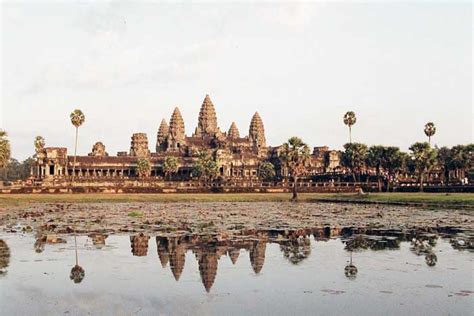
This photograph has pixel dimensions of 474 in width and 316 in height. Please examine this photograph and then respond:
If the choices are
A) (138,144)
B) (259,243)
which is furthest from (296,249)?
(138,144)

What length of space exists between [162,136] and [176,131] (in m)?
12.5

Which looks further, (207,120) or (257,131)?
(257,131)

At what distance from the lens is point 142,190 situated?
7375cm

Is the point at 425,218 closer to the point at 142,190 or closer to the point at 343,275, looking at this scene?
the point at 343,275

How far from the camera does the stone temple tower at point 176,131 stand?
17236 cm

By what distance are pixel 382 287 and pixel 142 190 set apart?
6121cm

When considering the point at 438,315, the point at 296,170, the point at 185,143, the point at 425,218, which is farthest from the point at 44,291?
the point at 185,143

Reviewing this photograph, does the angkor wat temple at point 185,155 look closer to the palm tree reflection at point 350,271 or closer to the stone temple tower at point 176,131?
the stone temple tower at point 176,131

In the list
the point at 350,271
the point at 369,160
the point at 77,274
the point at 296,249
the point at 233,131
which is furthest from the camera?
the point at 233,131

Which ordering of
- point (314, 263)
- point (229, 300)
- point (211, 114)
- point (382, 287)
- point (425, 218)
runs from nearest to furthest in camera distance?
point (229, 300), point (382, 287), point (314, 263), point (425, 218), point (211, 114)

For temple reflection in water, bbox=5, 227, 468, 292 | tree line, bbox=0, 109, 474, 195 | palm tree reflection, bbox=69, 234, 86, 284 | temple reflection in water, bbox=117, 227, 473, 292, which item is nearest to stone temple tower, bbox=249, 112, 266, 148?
tree line, bbox=0, 109, 474, 195

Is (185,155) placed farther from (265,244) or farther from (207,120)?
(265,244)

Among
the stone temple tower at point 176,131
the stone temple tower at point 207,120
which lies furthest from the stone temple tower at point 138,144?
the stone temple tower at point 207,120

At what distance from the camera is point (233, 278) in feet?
51.2
